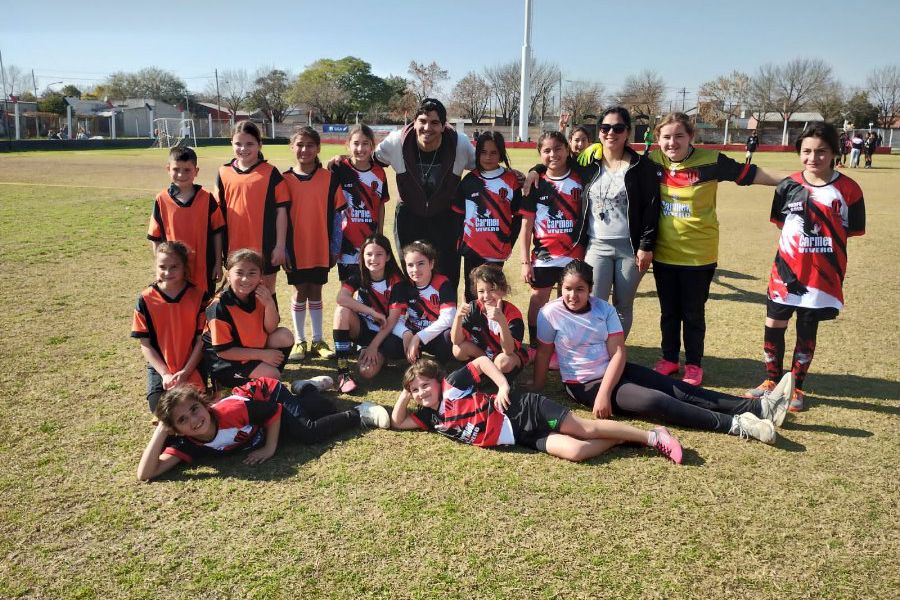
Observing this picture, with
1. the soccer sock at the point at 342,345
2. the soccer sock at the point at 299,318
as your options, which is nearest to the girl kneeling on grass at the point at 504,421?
the soccer sock at the point at 342,345

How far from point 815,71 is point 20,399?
271 feet

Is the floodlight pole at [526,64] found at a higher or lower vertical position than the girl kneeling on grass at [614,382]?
higher

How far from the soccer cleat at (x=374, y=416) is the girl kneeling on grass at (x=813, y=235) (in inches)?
110

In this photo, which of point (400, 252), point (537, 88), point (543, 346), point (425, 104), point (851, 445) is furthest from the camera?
Answer: point (537, 88)

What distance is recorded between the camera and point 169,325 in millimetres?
4359

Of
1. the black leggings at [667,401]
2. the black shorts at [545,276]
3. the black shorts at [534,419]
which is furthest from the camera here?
the black shorts at [545,276]

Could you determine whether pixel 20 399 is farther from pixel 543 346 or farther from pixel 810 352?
pixel 810 352

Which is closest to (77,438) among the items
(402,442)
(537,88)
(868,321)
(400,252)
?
(402,442)

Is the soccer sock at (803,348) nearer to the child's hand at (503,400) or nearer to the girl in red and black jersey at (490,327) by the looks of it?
the girl in red and black jersey at (490,327)

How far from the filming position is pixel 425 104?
199 inches

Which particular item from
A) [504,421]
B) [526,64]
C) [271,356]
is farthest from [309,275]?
[526,64]

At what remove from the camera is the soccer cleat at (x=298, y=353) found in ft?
18.1

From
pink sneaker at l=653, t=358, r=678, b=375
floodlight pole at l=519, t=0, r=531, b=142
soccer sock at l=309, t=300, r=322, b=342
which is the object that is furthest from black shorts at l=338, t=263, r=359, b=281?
floodlight pole at l=519, t=0, r=531, b=142

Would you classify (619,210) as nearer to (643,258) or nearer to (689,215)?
(643,258)
